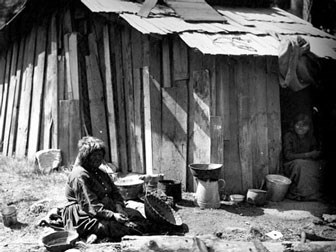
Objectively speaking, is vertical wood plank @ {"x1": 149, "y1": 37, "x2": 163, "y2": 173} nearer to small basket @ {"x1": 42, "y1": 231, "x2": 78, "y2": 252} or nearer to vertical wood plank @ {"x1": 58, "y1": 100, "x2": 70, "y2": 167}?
vertical wood plank @ {"x1": 58, "y1": 100, "x2": 70, "y2": 167}

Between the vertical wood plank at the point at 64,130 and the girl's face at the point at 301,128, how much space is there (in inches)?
194

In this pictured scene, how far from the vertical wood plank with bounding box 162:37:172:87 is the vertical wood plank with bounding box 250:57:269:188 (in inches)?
62.6

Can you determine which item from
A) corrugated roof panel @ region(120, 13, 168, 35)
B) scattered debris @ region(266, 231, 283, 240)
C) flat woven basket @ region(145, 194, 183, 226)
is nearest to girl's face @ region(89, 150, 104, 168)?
flat woven basket @ region(145, 194, 183, 226)

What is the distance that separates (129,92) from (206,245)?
434 centimetres

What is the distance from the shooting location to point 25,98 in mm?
9508

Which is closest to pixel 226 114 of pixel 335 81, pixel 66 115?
pixel 335 81

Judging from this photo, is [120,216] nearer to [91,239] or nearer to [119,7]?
[91,239]

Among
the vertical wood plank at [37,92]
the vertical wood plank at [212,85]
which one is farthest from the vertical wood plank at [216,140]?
the vertical wood plank at [37,92]

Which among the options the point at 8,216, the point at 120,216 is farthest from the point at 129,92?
the point at 120,216

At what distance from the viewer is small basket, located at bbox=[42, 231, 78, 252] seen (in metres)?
4.39

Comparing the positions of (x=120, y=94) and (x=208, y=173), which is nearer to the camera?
(x=208, y=173)

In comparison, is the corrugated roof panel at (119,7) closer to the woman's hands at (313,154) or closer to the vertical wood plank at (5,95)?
the woman's hands at (313,154)

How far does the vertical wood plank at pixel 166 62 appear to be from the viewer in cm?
720

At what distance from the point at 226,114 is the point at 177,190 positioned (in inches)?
63.6
